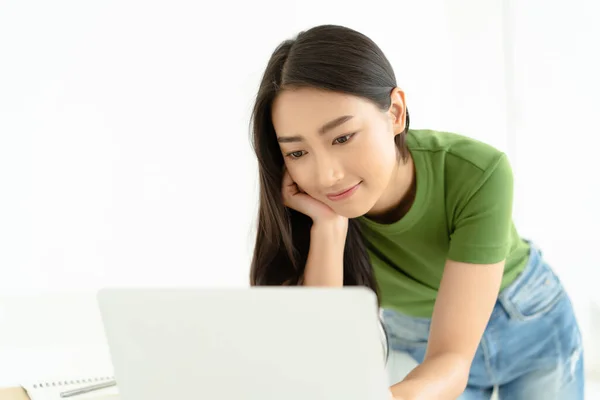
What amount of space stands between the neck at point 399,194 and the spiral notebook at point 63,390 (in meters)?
0.63

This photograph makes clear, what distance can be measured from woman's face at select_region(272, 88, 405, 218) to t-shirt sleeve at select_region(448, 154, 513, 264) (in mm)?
162

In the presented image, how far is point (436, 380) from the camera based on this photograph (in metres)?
1.27

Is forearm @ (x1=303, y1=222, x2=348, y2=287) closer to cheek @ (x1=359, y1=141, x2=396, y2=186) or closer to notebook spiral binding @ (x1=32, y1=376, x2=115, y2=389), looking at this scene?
cheek @ (x1=359, y1=141, x2=396, y2=186)

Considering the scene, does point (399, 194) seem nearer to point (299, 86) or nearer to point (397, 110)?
point (397, 110)

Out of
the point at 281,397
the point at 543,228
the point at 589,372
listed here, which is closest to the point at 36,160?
the point at 543,228

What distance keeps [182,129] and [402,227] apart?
2.19m

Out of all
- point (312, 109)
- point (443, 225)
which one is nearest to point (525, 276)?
point (443, 225)

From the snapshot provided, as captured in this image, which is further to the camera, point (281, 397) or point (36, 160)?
point (36, 160)

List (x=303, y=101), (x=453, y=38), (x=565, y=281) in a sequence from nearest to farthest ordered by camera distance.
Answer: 1. (x=303, y=101)
2. (x=565, y=281)
3. (x=453, y=38)

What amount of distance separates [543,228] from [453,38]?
0.98 m

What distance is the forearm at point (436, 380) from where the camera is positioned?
3.87ft

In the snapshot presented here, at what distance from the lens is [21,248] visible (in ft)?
11.6

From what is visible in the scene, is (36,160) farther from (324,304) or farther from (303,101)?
(324,304)

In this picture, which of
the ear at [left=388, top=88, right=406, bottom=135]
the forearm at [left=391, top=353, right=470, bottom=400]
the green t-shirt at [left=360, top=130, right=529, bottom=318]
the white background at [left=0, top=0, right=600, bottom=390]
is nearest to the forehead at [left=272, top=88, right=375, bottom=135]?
the ear at [left=388, top=88, right=406, bottom=135]
